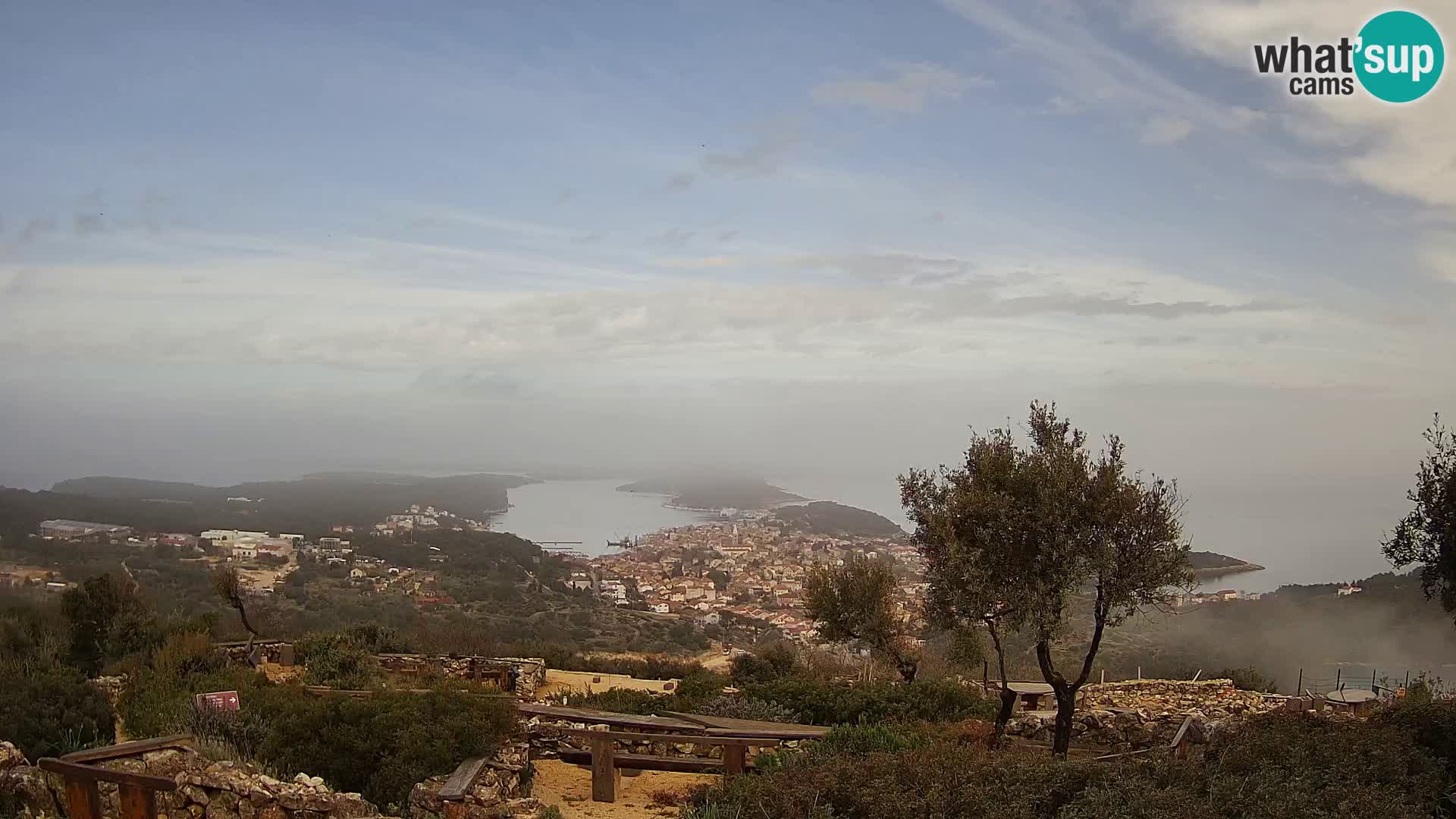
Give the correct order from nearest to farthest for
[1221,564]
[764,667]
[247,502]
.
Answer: [764,667]
[1221,564]
[247,502]

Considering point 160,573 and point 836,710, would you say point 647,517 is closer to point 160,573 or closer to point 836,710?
point 160,573

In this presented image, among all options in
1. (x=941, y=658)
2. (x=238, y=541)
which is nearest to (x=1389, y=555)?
(x=941, y=658)

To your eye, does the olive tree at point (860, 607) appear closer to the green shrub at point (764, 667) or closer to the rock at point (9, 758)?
the green shrub at point (764, 667)

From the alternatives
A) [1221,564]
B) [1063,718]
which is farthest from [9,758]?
[1221,564]

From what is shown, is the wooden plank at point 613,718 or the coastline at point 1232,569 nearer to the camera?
the wooden plank at point 613,718

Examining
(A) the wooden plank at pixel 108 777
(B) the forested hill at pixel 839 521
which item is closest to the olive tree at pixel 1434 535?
(A) the wooden plank at pixel 108 777

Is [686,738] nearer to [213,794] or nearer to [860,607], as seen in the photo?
[213,794]
